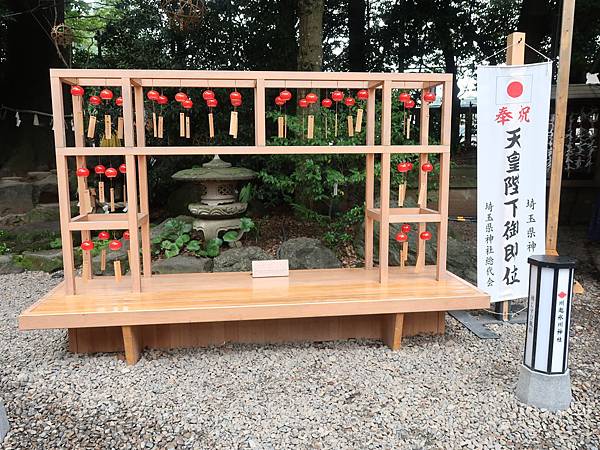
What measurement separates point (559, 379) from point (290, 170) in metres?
5.30

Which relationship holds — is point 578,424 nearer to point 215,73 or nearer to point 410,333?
point 410,333

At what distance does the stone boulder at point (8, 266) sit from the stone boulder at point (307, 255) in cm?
363

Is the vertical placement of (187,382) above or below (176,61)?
below

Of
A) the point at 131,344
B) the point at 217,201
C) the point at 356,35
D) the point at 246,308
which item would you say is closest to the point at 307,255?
the point at 217,201

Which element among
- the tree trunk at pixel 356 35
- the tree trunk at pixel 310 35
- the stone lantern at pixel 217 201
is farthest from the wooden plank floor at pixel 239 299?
the tree trunk at pixel 356 35

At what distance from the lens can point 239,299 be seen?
11.2 feet

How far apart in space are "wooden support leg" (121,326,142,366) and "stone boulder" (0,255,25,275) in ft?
12.8

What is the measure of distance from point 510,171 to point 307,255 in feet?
8.26

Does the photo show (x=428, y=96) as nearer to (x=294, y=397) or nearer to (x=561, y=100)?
(x=561, y=100)

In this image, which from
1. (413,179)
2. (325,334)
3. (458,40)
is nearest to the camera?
(325,334)

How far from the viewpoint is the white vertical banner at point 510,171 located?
396 centimetres

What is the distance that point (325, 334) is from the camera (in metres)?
3.86

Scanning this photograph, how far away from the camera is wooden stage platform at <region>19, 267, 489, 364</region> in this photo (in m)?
3.23

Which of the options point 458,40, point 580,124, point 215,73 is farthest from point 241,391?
point 458,40
